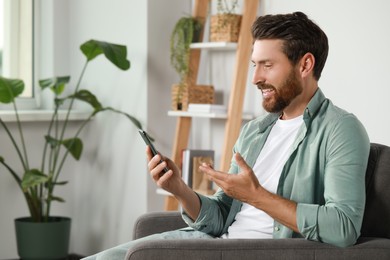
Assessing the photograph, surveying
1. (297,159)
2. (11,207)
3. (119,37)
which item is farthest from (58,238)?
(297,159)

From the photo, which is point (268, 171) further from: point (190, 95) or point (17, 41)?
point (17, 41)

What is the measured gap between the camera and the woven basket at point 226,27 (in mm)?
3861

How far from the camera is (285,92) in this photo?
228 centimetres

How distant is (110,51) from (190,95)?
50cm

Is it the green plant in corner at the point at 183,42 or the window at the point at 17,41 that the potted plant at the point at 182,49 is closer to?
the green plant in corner at the point at 183,42

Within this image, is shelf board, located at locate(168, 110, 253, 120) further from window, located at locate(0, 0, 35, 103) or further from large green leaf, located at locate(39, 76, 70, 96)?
window, located at locate(0, 0, 35, 103)

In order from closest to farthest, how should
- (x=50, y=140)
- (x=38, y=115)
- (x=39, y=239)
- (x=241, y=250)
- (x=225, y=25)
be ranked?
1. (x=241, y=250)
2. (x=225, y=25)
3. (x=39, y=239)
4. (x=50, y=140)
5. (x=38, y=115)

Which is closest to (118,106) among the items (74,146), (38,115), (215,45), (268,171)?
(74,146)

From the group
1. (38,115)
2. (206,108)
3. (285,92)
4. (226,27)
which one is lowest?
(38,115)

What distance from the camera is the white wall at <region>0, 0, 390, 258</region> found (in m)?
4.27

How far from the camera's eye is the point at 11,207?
4.37 metres

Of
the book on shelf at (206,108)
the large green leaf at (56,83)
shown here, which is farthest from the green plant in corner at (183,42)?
the large green leaf at (56,83)

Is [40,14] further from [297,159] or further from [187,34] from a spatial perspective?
[297,159]

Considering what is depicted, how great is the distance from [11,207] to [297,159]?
2568 millimetres
